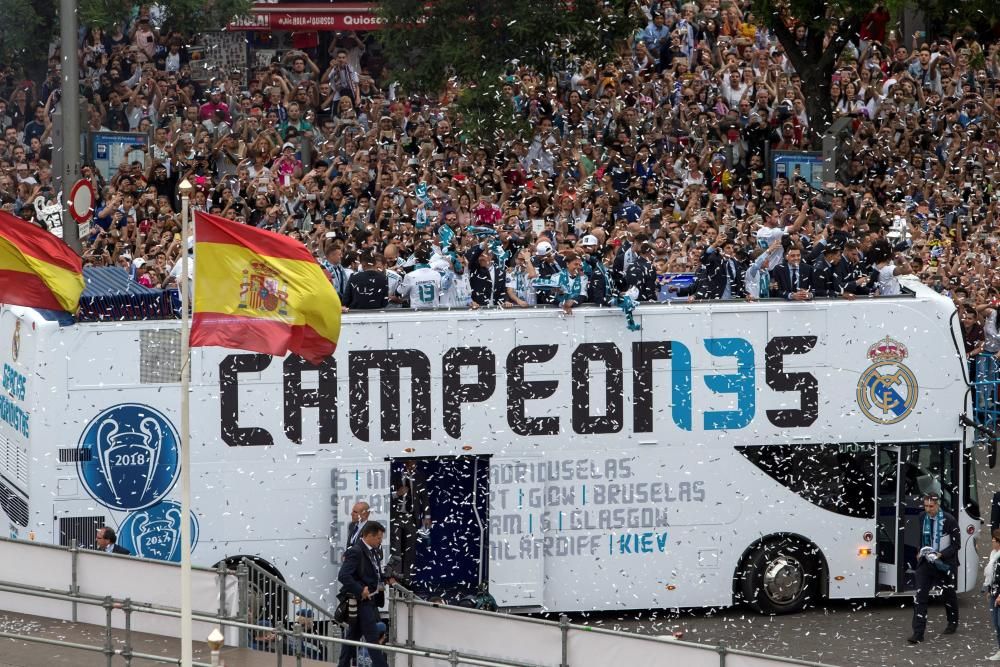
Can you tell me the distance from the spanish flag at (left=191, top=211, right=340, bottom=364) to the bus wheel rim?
23.2 ft

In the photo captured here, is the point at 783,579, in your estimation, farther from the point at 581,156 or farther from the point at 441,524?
the point at 581,156

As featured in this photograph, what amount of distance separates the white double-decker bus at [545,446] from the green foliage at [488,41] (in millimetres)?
10128

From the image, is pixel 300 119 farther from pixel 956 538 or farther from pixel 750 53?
pixel 956 538

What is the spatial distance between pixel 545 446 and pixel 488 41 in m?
11.7

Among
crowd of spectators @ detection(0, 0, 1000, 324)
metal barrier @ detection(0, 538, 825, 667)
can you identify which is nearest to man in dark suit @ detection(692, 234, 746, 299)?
crowd of spectators @ detection(0, 0, 1000, 324)

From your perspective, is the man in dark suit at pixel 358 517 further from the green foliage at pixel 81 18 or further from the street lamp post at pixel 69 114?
the green foliage at pixel 81 18

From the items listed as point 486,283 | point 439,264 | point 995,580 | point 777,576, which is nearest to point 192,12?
point 439,264

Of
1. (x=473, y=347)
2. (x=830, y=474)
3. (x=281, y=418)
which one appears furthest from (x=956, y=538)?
(x=281, y=418)

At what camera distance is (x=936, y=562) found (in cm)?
1894

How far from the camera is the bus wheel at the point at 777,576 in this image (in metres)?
19.7

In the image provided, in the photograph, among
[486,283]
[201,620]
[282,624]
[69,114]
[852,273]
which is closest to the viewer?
[201,620]

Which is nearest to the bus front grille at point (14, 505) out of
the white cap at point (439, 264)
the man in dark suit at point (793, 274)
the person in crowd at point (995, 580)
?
the white cap at point (439, 264)

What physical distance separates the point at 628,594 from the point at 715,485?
1374 mm

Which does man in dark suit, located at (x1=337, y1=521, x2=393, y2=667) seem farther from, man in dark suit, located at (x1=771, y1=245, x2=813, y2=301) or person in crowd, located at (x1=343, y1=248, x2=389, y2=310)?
man in dark suit, located at (x1=771, y1=245, x2=813, y2=301)
